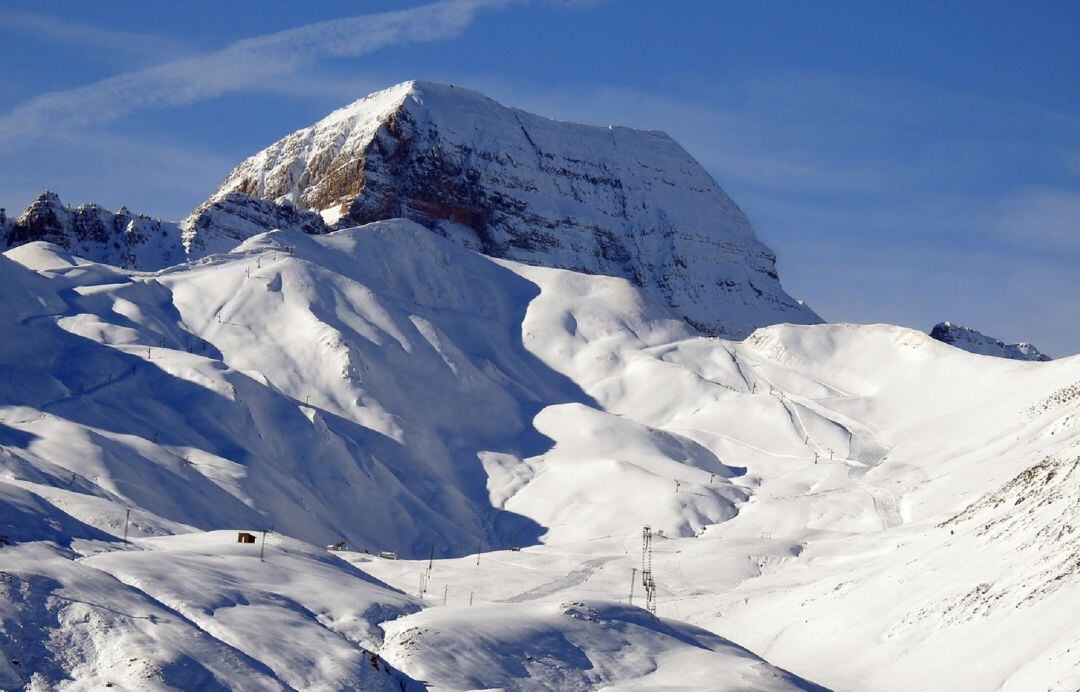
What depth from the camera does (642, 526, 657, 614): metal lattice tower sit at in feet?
300

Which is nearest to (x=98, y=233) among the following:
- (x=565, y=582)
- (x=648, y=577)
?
(x=565, y=582)

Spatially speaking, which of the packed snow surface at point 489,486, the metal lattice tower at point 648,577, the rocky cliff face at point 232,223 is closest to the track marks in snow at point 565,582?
the packed snow surface at point 489,486

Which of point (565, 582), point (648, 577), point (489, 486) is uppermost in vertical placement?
point (489, 486)

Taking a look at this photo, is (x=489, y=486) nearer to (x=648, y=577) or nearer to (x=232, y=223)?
(x=648, y=577)

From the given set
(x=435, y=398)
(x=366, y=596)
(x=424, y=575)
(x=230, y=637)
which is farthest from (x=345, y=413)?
(x=230, y=637)

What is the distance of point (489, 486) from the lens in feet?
445

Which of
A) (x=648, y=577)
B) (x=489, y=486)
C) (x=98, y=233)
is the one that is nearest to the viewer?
(x=648, y=577)

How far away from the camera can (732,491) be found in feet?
432

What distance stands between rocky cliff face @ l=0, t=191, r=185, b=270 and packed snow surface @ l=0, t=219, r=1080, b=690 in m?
12.7

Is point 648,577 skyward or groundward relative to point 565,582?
skyward

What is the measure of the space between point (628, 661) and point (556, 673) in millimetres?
3702

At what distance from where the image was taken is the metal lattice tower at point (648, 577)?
91500 millimetres

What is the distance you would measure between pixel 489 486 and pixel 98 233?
197ft

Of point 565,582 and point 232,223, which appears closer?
point 565,582
